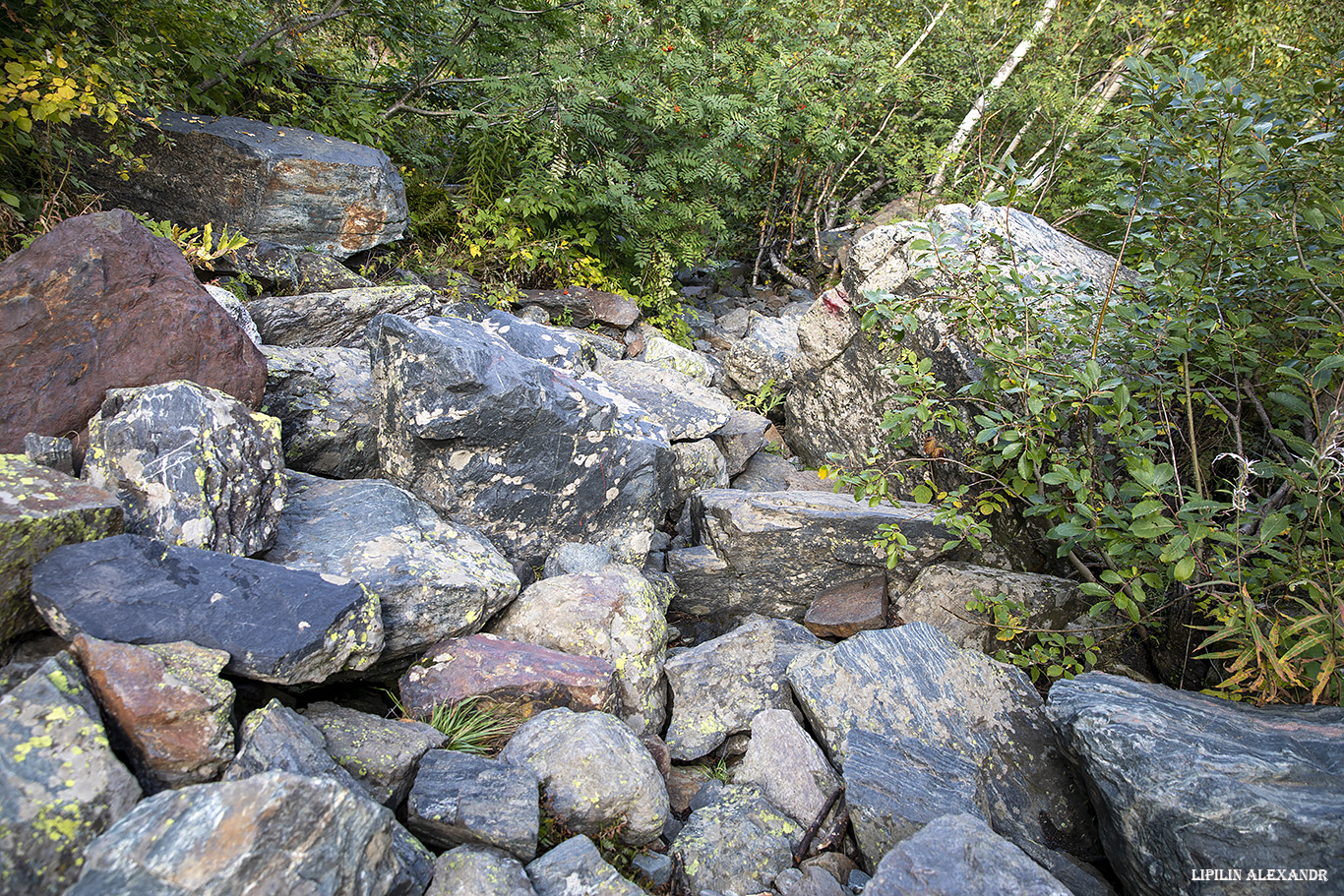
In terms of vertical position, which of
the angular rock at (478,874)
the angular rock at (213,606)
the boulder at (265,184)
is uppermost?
the boulder at (265,184)

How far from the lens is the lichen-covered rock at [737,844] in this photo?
2486 mm

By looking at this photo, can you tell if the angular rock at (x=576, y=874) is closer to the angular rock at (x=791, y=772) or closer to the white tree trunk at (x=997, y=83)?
the angular rock at (x=791, y=772)

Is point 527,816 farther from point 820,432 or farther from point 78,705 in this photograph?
point 820,432

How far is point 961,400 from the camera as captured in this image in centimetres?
439

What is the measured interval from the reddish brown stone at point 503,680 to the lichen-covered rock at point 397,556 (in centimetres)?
14

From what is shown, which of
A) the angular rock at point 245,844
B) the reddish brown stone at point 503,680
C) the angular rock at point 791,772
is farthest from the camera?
the reddish brown stone at point 503,680

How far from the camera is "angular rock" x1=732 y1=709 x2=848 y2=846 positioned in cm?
277

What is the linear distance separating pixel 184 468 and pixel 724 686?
8.32 ft

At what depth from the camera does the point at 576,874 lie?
222 cm

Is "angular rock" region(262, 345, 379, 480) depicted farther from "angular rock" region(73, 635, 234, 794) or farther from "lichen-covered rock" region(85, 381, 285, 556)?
"angular rock" region(73, 635, 234, 794)

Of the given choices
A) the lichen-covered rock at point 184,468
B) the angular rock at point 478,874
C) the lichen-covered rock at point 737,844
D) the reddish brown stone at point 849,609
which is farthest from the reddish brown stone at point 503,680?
the reddish brown stone at point 849,609

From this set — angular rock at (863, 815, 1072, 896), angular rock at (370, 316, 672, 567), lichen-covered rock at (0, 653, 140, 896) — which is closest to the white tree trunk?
angular rock at (370, 316, 672, 567)

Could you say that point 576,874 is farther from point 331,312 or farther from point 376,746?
point 331,312

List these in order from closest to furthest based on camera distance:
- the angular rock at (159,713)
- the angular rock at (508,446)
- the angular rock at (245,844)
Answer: the angular rock at (245,844) → the angular rock at (159,713) → the angular rock at (508,446)
